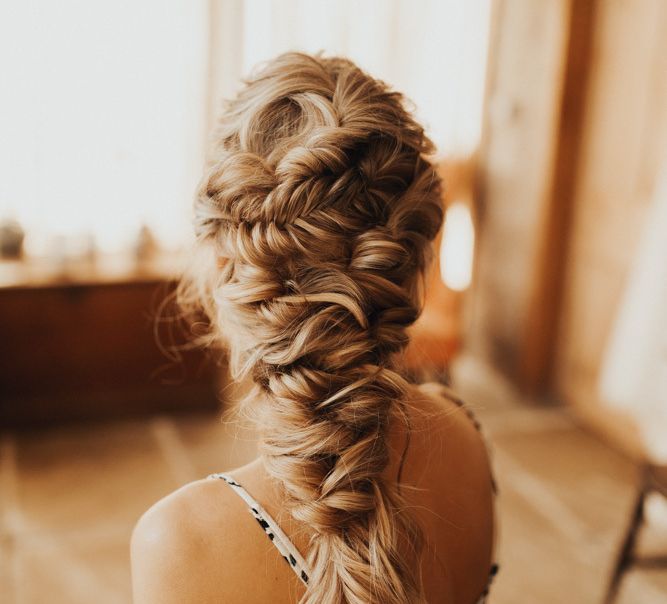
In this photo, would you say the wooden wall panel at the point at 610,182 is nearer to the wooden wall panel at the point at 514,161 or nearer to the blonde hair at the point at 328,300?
the wooden wall panel at the point at 514,161

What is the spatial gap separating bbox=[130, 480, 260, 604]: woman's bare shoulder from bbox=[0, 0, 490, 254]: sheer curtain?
2221 mm

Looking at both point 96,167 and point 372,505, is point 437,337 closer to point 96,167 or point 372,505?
point 96,167

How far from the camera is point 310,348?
74 centimetres

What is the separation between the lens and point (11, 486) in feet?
7.70

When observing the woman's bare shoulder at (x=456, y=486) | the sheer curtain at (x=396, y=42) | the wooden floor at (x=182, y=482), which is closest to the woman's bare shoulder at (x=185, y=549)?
the woman's bare shoulder at (x=456, y=486)

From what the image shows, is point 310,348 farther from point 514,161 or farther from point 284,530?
point 514,161

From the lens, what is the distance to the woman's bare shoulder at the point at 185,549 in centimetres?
72

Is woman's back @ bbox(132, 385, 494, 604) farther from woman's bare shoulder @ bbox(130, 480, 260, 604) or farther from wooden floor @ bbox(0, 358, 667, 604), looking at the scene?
wooden floor @ bbox(0, 358, 667, 604)

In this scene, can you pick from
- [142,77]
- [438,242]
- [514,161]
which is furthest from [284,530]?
[514,161]

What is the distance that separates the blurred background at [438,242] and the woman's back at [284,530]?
1310 millimetres

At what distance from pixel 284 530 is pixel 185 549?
4.3 inches

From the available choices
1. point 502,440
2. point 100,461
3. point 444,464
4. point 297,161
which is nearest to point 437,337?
point 502,440

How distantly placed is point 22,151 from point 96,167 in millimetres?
280

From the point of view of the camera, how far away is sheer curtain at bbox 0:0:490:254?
2.72 meters
